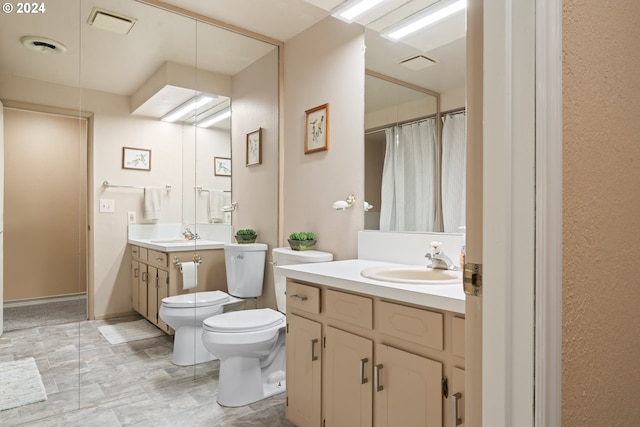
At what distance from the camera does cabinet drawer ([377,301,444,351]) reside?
4.15ft

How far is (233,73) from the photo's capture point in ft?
9.21

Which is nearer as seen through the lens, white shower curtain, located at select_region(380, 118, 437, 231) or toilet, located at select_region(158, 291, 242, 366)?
white shower curtain, located at select_region(380, 118, 437, 231)

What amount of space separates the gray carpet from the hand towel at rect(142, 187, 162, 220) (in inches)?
23.9

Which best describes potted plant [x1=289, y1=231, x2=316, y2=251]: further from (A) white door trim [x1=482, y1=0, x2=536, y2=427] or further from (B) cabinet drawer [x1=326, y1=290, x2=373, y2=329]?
(A) white door trim [x1=482, y1=0, x2=536, y2=427]

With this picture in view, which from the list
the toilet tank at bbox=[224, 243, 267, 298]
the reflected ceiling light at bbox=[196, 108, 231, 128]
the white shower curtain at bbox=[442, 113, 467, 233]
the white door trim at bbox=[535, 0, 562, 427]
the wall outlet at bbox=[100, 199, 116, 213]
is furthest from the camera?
the toilet tank at bbox=[224, 243, 267, 298]

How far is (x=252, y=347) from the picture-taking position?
218cm

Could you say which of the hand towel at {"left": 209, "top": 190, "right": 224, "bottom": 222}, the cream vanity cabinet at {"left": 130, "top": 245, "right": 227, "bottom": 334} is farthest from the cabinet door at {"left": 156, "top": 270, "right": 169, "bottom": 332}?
the hand towel at {"left": 209, "top": 190, "right": 224, "bottom": 222}

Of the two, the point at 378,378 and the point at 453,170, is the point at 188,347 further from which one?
the point at 453,170

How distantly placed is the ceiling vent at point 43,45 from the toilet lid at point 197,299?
1.57 meters

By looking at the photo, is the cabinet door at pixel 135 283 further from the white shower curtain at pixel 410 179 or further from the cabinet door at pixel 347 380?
the white shower curtain at pixel 410 179

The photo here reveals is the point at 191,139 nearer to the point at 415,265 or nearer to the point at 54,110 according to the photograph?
the point at 54,110

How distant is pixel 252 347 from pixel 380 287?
109 cm

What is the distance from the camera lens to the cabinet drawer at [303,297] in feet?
5.74

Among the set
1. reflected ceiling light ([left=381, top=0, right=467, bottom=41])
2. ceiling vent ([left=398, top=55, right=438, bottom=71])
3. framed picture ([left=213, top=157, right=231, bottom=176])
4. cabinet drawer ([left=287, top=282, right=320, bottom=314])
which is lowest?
cabinet drawer ([left=287, top=282, right=320, bottom=314])
